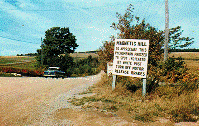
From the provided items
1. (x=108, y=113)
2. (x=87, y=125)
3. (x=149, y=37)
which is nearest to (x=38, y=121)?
(x=87, y=125)

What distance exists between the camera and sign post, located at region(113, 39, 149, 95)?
7.61 m

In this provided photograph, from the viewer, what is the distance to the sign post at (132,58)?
761cm

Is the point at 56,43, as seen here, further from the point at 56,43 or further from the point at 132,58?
the point at 132,58

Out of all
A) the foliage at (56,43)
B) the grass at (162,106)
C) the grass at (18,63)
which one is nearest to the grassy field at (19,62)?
the grass at (18,63)

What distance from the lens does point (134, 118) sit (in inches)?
185

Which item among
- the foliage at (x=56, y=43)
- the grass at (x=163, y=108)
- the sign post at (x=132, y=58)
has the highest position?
the foliage at (x=56, y=43)

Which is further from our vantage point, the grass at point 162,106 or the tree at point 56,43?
the tree at point 56,43

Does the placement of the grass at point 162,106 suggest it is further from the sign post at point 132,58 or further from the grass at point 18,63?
the grass at point 18,63

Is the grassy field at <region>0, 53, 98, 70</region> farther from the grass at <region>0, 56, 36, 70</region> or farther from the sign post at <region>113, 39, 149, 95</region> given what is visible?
the sign post at <region>113, 39, 149, 95</region>

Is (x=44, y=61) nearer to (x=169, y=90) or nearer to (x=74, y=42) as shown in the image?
(x=74, y=42)

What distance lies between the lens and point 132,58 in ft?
25.8

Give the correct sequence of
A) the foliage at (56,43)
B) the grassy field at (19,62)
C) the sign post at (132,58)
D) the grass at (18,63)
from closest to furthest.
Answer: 1. the sign post at (132,58)
2. the foliage at (56,43)
3. the grass at (18,63)
4. the grassy field at (19,62)

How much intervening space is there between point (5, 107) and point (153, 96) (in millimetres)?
5712

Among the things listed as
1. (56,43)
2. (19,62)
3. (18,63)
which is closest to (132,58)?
(56,43)
